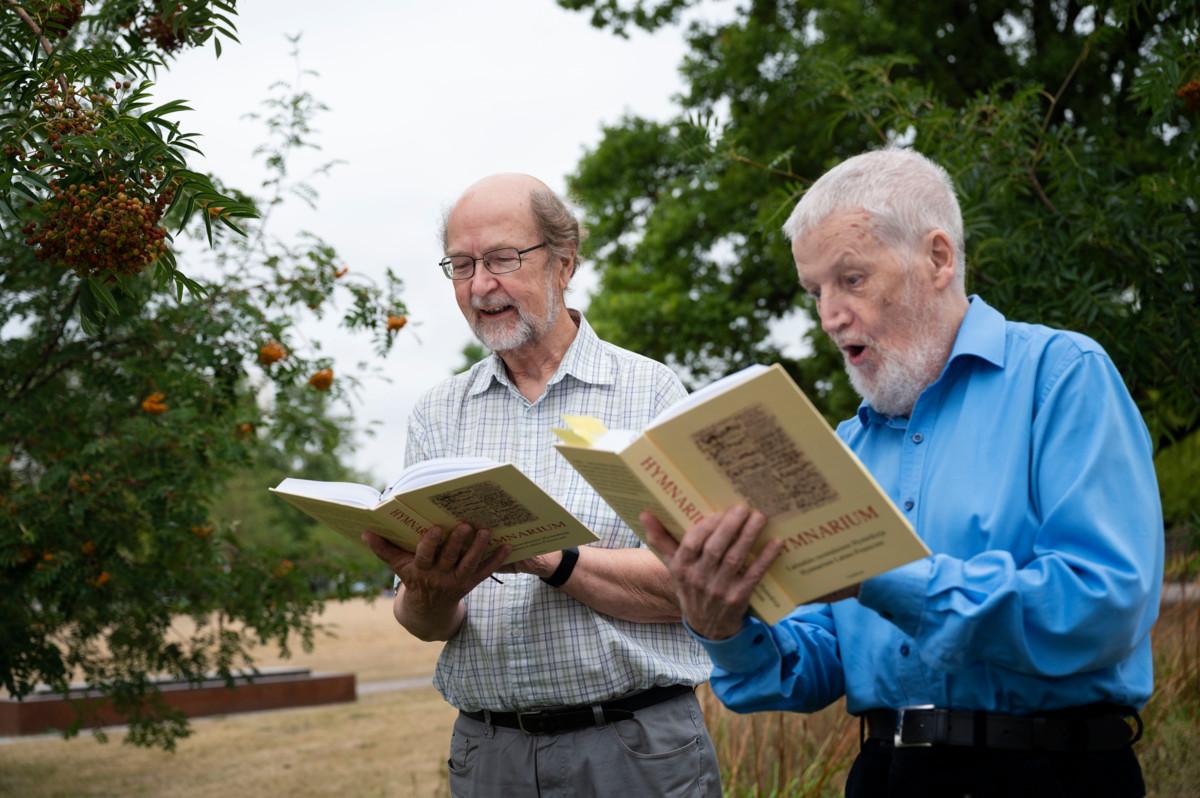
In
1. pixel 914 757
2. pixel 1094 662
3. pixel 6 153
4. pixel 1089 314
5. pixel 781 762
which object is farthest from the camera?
pixel 781 762

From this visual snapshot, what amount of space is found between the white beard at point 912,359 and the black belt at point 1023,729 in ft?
1.78

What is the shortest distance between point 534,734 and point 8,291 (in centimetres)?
386

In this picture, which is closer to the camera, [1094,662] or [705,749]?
[1094,662]

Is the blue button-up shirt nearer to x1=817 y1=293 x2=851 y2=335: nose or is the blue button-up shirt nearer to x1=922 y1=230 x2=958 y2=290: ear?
x1=922 y1=230 x2=958 y2=290: ear

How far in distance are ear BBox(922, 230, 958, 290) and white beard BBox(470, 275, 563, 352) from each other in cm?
114

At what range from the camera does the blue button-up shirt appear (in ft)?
6.18

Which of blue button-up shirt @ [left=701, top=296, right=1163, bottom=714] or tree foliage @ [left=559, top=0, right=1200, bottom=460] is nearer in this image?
blue button-up shirt @ [left=701, top=296, right=1163, bottom=714]

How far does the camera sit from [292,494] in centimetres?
252

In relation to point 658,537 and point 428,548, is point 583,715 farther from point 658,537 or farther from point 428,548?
point 658,537

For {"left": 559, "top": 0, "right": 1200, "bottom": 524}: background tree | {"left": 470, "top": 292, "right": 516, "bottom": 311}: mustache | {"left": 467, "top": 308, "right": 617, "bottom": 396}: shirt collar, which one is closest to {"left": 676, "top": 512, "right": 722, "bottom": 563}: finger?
{"left": 467, "top": 308, "right": 617, "bottom": 396}: shirt collar

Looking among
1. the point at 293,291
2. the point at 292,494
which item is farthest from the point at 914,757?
the point at 293,291

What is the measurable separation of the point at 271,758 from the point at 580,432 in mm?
9528

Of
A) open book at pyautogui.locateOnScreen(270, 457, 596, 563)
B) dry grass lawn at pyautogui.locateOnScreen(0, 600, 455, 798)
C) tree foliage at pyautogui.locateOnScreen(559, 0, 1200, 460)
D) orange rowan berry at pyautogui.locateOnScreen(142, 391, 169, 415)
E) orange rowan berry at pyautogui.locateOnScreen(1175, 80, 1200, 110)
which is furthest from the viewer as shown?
dry grass lawn at pyautogui.locateOnScreen(0, 600, 455, 798)

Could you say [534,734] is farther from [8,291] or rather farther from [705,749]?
[8,291]
